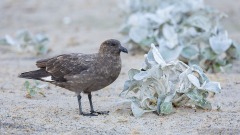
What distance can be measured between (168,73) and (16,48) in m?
5.50

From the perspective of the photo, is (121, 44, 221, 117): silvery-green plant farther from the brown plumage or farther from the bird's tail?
the bird's tail

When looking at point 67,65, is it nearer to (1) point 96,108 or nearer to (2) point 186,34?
(1) point 96,108

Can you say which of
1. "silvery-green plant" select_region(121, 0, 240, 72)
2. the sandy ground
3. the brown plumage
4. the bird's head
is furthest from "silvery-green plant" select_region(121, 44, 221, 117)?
"silvery-green plant" select_region(121, 0, 240, 72)

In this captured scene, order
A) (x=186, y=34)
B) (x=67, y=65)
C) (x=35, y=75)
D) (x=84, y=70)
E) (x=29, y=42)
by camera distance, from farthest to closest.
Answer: (x=29, y=42)
(x=186, y=34)
(x=35, y=75)
(x=67, y=65)
(x=84, y=70)

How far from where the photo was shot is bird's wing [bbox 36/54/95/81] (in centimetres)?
733

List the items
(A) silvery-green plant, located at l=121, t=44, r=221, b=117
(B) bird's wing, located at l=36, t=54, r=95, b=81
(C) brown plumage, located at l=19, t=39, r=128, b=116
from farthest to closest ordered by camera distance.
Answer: (B) bird's wing, located at l=36, t=54, r=95, b=81 < (C) brown plumage, located at l=19, t=39, r=128, b=116 < (A) silvery-green plant, located at l=121, t=44, r=221, b=117

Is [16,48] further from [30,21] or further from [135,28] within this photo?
[30,21]

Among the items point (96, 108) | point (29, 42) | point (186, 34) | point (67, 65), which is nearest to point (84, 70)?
point (67, 65)

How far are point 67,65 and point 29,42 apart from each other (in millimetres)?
4481

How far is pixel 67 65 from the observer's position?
24.5 feet

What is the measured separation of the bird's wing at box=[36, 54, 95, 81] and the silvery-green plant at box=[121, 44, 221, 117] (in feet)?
1.68

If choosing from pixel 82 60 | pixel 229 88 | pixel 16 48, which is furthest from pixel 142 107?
pixel 16 48

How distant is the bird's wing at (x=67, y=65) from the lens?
7.33 meters

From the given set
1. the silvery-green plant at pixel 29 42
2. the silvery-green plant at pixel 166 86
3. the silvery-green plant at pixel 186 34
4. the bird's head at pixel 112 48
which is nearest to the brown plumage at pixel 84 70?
the bird's head at pixel 112 48
